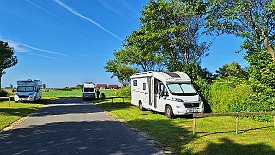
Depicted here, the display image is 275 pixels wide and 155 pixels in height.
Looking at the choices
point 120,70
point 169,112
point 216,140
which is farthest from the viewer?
point 120,70

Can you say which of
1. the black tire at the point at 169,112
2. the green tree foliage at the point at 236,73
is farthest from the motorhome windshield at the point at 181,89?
the green tree foliage at the point at 236,73

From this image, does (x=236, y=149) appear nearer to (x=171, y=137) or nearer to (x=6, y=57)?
(x=171, y=137)

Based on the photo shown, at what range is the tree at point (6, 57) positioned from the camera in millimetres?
45688

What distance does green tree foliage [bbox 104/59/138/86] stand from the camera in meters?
54.1

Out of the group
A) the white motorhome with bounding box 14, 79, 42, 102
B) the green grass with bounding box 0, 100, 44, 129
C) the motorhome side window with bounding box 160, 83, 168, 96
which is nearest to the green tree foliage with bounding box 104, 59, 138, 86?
the white motorhome with bounding box 14, 79, 42, 102

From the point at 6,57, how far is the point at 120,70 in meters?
18.7

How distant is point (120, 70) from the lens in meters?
55.1

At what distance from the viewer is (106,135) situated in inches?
440

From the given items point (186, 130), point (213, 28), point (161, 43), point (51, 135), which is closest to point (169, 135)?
point (186, 130)

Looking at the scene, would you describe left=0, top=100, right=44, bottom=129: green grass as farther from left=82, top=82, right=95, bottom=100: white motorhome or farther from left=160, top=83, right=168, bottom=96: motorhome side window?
left=82, top=82, right=95, bottom=100: white motorhome

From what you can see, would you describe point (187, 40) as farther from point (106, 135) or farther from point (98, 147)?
point (98, 147)

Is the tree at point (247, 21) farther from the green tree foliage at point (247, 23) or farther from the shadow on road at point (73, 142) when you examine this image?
the shadow on road at point (73, 142)

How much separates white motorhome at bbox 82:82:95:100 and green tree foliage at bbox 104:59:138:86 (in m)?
11.5

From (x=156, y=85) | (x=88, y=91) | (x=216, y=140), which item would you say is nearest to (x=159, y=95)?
(x=156, y=85)
